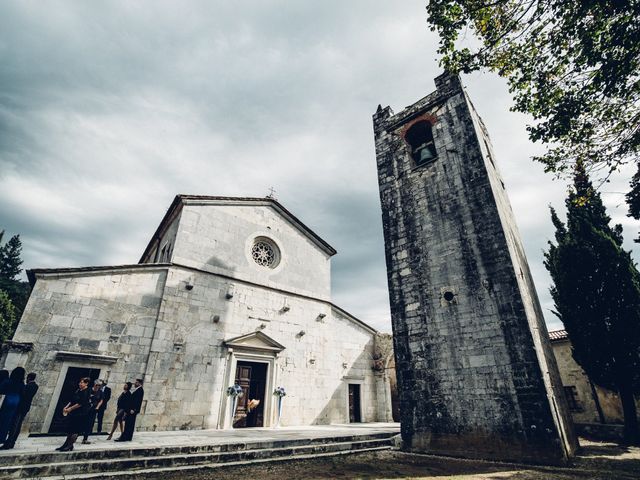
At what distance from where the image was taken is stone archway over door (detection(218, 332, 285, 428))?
11.5 meters

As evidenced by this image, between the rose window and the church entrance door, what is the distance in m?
4.53

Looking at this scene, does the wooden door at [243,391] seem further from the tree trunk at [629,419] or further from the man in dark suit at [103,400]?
the tree trunk at [629,419]

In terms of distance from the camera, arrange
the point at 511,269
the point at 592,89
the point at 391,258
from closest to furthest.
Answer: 1. the point at 592,89
2. the point at 511,269
3. the point at 391,258

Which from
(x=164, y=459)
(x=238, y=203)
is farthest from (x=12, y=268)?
(x=164, y=459)

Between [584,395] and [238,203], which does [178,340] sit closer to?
[238,203]

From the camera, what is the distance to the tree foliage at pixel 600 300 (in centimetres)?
1072

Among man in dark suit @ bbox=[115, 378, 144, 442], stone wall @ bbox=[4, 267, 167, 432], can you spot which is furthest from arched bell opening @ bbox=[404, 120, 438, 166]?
man in dark suit @ bbox=[115, 378, 144, 442]

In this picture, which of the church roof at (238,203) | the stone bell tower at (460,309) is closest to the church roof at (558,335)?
the stone bell tower at (460,309)

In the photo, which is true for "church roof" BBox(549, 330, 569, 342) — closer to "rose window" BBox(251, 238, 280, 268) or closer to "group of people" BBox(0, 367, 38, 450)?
"rose window" BBox(251, 238, 280, 268)

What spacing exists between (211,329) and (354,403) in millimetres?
8004

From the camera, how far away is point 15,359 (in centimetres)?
817

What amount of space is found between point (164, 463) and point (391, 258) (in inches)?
296

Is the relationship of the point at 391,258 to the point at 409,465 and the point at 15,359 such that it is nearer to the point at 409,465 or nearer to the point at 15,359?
the point at 409,465

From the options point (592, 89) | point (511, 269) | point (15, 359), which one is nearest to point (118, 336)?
point (15, 359)
